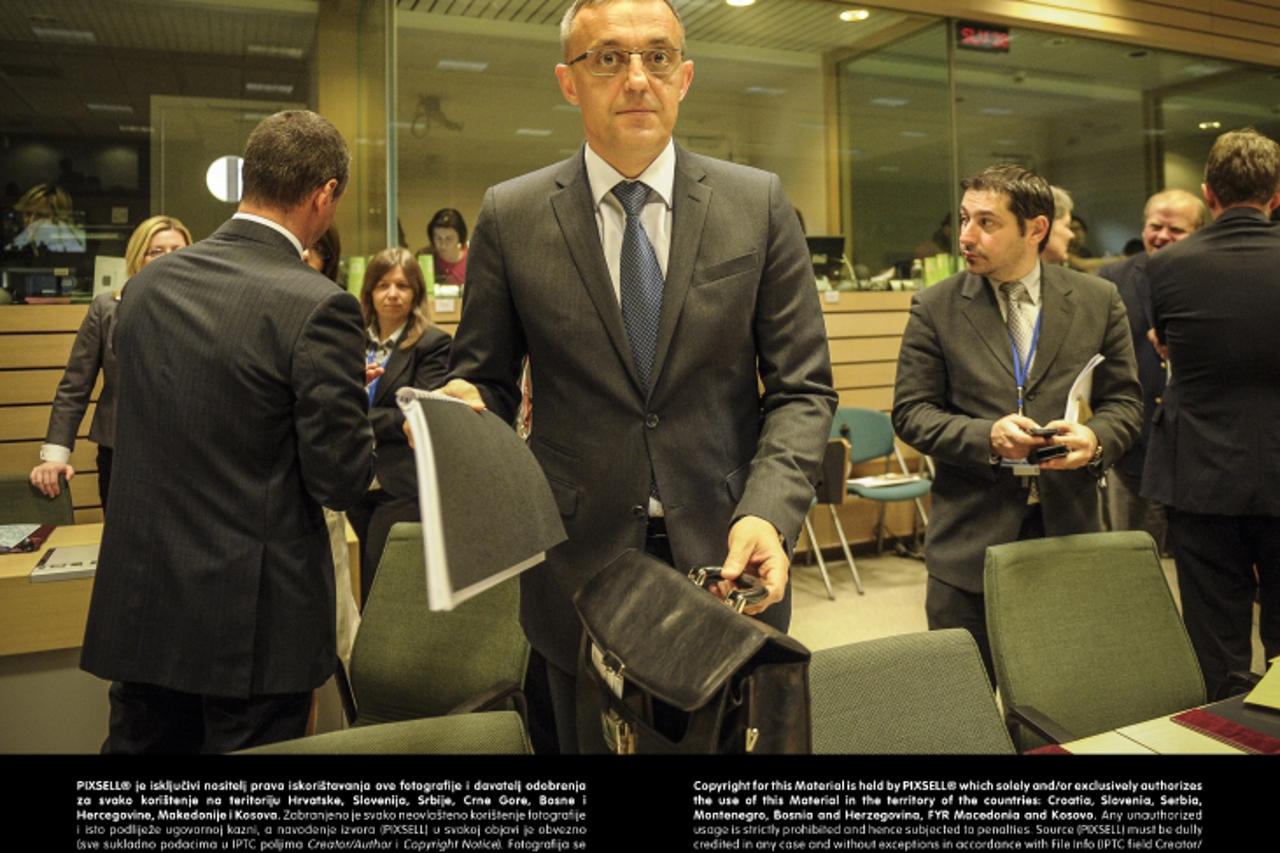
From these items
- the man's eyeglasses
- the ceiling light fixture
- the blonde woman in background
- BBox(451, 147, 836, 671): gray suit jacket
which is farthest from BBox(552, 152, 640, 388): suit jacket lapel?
the ceiling light fixture

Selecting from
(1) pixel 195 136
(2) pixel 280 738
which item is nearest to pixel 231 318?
(2) pixel 280 738

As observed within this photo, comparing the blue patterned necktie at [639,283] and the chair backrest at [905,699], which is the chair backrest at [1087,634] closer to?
the chair backrest at [905,699]

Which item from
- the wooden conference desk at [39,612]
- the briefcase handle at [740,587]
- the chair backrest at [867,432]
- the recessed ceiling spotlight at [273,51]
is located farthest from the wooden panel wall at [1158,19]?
the briefcase handle at [740,587]

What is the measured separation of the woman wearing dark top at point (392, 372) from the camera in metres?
3.25

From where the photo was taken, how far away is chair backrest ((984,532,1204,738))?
1.91 m

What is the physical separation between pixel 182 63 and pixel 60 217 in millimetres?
1222

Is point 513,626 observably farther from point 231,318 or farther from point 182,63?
point 182,63

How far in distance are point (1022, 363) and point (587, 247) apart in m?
1.36

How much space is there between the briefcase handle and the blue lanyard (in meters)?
1.38

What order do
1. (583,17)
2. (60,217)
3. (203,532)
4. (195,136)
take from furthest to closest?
(195,136), (60,217), (203,532), (583,17)

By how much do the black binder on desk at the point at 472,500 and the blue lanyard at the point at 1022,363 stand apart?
153 centimetres

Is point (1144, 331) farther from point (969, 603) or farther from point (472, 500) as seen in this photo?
point (472, 500)

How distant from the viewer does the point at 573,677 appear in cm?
141

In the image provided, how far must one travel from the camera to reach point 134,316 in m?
1.75
